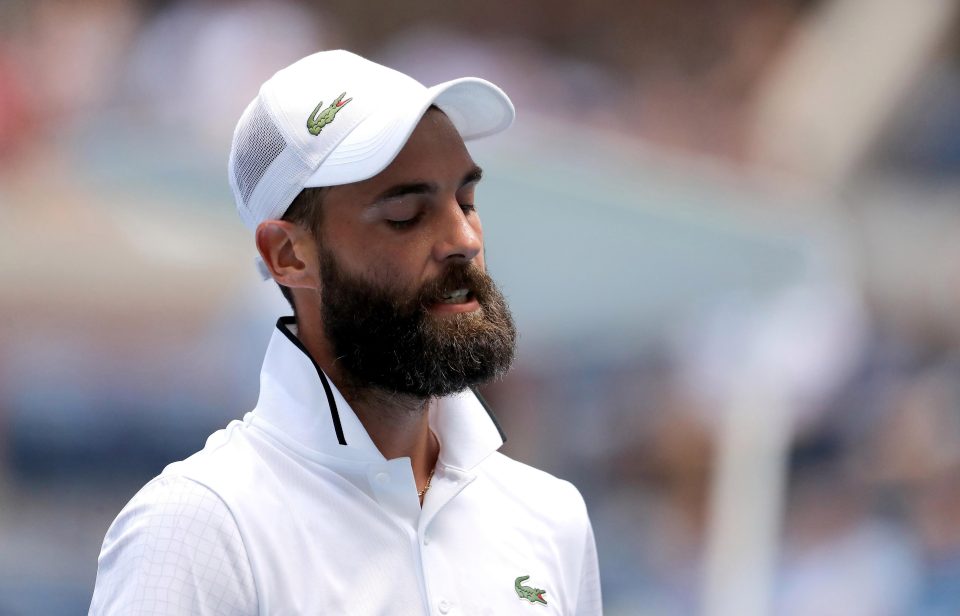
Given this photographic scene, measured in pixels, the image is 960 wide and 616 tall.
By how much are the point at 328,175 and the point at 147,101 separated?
314 cm

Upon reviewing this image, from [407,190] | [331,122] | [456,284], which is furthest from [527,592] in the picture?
[331,122]

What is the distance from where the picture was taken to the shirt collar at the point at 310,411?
4.60 feet

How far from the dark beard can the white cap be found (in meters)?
0.11

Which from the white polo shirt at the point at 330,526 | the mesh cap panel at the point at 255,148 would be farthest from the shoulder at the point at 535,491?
the mesh cap panel at the point at 255,148

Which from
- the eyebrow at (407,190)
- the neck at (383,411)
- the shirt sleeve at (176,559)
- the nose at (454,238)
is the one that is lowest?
the shirt sleeve at (176,559)

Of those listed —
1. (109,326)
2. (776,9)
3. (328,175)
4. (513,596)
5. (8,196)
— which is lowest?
(513,596)

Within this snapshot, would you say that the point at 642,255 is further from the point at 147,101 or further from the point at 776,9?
the point at 147,101

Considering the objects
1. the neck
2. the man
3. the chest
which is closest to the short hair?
the man

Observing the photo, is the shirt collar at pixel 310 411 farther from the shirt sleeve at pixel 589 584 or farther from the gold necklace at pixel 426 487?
the shirt sleeve at pixel 589 584

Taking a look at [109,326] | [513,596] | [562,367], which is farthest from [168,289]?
[513,596]

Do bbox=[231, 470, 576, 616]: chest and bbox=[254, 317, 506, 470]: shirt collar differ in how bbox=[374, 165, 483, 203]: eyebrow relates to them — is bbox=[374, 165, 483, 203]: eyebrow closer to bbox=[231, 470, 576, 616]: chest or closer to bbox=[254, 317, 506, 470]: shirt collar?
bbox=[254, 317, 506, 470]: shirt collar

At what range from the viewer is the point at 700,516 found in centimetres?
433

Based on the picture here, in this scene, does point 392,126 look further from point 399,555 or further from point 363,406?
point 399,555

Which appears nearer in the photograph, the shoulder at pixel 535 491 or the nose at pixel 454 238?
the nose at pixel 454 238
